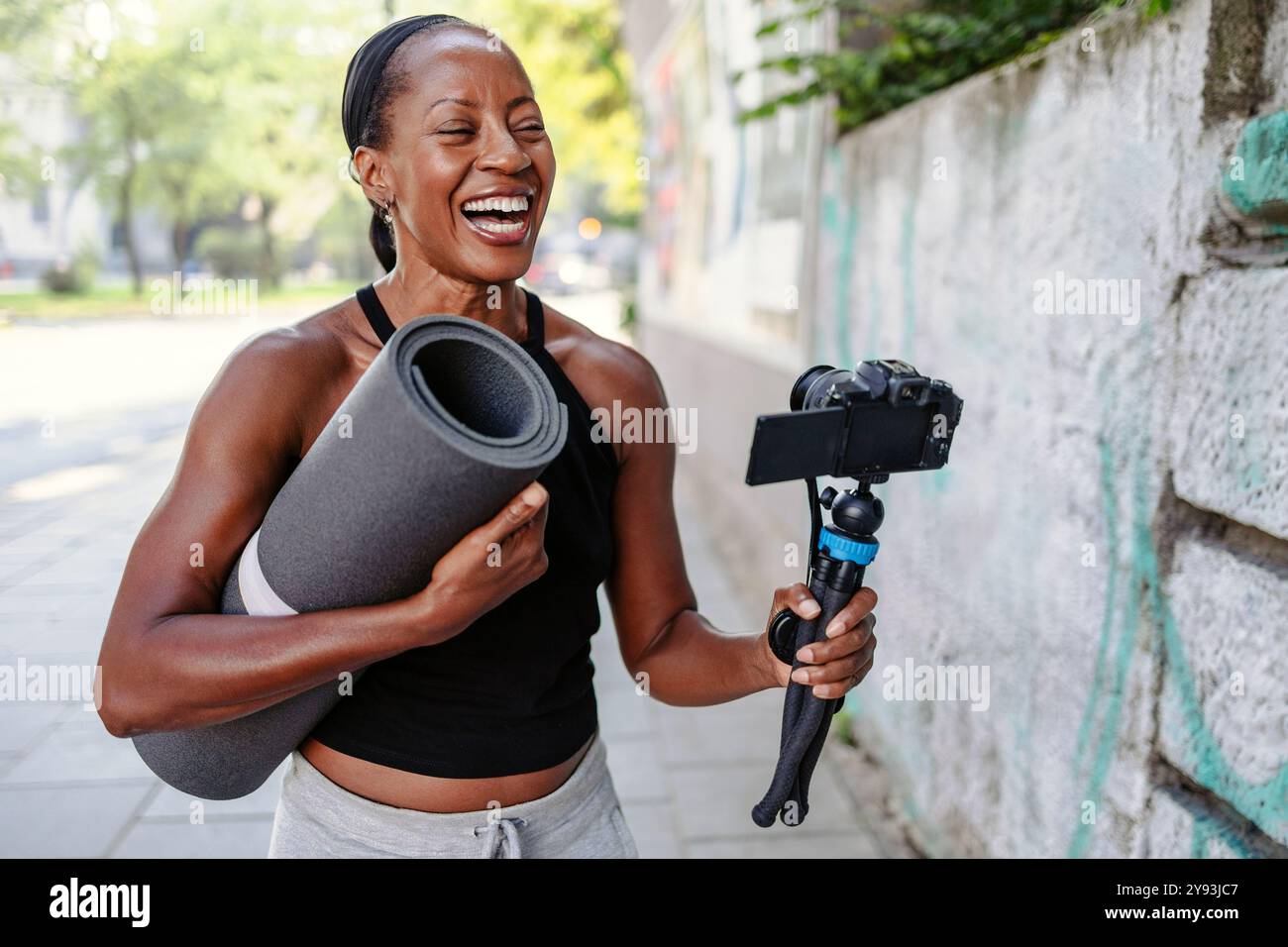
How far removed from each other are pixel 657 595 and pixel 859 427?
1.95 feet

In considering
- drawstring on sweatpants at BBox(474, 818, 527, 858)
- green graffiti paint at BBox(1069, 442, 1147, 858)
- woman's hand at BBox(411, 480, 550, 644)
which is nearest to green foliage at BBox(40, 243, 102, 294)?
drawstring on sweatpants at BBox(474, 818, 527, 858)

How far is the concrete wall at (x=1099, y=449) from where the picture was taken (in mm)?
1753

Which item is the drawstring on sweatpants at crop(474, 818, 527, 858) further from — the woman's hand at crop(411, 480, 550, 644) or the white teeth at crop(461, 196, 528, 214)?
the white teeth at crop(461, 196, 528, 214)

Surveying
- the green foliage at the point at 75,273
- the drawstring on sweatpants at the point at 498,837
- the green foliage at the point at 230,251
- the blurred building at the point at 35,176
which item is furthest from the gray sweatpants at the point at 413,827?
the green foliage at the point at 230,251

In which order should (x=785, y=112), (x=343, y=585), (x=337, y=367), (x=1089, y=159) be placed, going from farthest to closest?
(x=785, y=112)
(x=1089, y=159)
(x=337, y=367)
(x=343, y=585)

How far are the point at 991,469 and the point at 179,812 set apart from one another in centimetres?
264

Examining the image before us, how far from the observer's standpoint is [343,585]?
122 centimetres

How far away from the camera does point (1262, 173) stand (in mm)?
1719

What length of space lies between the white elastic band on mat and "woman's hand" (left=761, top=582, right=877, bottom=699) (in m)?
0.59

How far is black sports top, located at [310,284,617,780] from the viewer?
1486 millimetres

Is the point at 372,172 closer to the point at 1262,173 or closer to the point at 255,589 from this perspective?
the point at 255,589

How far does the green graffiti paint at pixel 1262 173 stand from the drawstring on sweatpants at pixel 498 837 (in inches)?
57.9
